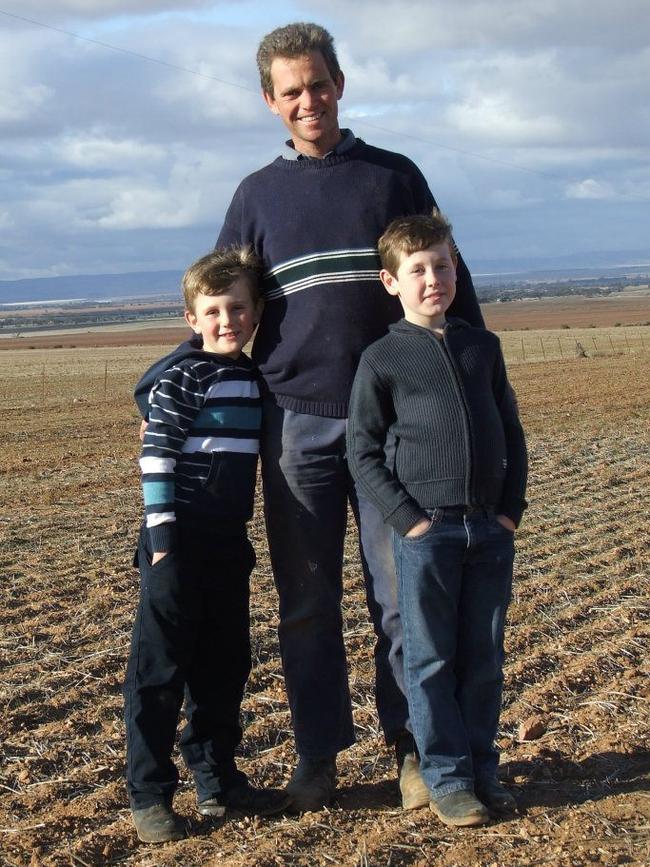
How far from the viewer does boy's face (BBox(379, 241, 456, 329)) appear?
331 cm

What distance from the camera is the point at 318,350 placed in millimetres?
3502

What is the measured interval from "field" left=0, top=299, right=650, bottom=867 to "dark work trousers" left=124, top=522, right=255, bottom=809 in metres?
0.18

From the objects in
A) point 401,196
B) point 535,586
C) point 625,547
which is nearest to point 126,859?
point 401,196

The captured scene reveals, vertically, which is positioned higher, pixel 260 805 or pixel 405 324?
pixel 405 324

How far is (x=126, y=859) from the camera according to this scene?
10.6 ft

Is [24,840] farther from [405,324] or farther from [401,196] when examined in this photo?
[401,196]

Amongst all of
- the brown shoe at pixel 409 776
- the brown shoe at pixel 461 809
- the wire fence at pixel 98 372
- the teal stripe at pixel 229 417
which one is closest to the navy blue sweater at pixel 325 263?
the teal stripe at pixel 229 417

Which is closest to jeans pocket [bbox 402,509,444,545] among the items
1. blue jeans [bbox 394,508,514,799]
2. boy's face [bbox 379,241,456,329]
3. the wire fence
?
blue jeans [bbox 394,508,514,799]

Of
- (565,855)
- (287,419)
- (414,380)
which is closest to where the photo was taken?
(565,855)

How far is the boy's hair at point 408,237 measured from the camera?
3.29 meters

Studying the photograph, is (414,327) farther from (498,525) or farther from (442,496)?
(498,525)

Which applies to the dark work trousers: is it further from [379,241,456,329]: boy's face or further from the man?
[379,241,456,329]: boy's face

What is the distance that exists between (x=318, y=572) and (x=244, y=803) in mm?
776

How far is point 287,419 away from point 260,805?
125 centimetres
